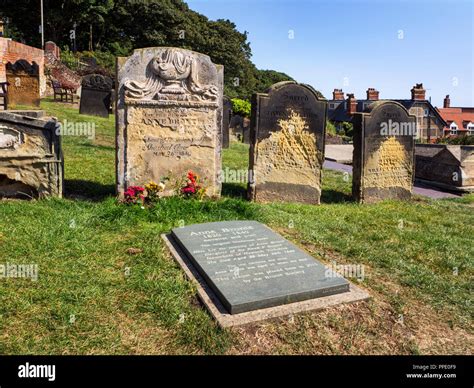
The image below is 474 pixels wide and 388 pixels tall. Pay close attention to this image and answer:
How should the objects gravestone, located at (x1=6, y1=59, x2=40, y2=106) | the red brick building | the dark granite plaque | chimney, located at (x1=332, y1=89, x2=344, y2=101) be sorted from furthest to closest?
chimney, located at (x1=332, y1=89, x2=344, y2=101) → the red brick building → gravestone, located at (x1=6, y1=59, x2=40, y2=106) → the dark granite plaque

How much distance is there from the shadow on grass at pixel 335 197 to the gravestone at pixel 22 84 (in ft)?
39.8

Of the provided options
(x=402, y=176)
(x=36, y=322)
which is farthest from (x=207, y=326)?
(x=402, y=176)

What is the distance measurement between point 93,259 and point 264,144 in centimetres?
378

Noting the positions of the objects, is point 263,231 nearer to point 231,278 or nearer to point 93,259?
point 231,278

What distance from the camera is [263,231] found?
4918 millimetres

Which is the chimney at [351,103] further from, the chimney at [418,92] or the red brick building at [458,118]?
the red brick building at [458,118]

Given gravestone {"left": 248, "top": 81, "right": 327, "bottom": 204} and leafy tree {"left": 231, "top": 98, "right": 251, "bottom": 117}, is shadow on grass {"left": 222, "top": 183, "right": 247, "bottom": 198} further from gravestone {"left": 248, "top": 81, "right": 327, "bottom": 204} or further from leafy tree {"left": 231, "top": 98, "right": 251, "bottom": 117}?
leafy tree {"left": 231, "top": 98, "right": 251, "bottom": 117}

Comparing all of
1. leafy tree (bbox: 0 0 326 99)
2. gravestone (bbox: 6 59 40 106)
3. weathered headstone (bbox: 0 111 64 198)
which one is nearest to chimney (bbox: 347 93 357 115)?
leafy tree (bbox: 0 0 326 99)

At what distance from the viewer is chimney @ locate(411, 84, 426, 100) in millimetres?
40156

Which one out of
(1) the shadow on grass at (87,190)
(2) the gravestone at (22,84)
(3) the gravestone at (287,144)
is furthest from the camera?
(2) the gravestone at (22,84)

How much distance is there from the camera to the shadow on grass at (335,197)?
7973 millimetres

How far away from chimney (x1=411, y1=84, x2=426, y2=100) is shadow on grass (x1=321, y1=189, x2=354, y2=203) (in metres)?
36.2

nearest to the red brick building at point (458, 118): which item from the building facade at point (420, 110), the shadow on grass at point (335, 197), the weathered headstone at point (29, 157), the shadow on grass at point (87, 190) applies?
the building facade at point (420, 110)

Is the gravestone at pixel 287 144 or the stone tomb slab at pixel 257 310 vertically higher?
the gravestone at pixel 287 144
